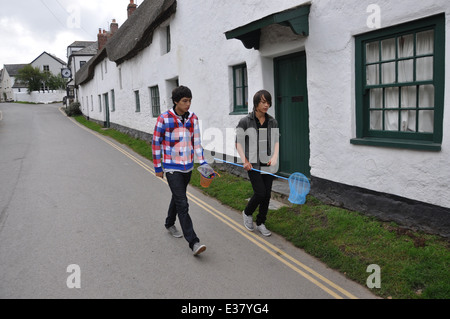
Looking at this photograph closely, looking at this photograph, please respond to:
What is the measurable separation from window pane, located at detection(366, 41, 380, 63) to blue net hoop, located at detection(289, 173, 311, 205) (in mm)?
2162

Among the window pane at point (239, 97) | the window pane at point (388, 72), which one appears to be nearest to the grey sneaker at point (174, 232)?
the window pane at point (388, 72)

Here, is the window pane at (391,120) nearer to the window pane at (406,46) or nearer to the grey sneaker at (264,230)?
the window pane at (406,46)

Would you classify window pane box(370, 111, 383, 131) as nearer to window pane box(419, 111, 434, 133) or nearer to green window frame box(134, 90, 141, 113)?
window pane box(419, 111, 434, 133)

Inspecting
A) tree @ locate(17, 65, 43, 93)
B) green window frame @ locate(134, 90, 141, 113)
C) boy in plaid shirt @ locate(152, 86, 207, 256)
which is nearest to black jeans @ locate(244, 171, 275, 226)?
boy in plaid shirt @ locate(152, 86, 207, 256)

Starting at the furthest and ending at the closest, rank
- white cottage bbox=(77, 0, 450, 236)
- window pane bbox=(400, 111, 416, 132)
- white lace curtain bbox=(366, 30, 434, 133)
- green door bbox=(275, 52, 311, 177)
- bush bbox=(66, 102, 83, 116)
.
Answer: bush bbox=(66, 102, 83, 116), green door bbox=(275, 52, 311, 177), window pane bbox=(400, 111, 416, 132), white lace curtain bbox=(366, 30, 434, 133), white cottage bbox=(77, 0, 450, 236)

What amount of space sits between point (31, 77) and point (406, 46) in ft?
254

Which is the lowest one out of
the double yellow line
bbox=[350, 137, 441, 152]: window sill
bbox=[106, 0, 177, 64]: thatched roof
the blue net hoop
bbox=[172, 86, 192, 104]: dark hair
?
the double yellow line

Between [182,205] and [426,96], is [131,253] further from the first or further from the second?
[426,96]

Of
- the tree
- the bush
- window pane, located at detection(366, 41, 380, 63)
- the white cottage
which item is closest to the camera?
the white cottage

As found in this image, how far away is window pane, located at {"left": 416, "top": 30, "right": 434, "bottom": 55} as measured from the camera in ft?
15.7

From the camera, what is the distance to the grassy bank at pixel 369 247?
3949 millimetres

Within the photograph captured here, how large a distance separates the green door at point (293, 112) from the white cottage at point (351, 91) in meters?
0.02

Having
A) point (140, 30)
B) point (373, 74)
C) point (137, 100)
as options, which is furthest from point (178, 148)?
point (137, 100)
